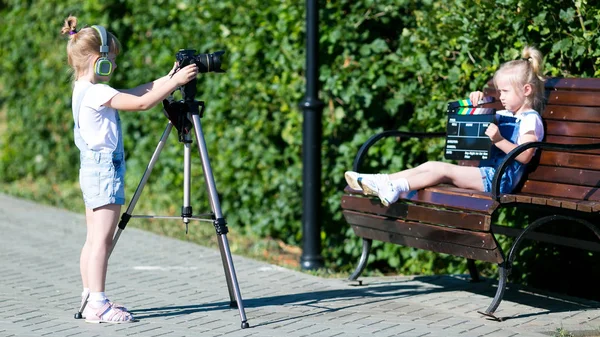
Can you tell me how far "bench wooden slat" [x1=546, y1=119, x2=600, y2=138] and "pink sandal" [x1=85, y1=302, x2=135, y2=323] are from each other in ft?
8.84

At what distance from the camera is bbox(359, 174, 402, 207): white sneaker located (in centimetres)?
562

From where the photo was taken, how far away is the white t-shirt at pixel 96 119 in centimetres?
489

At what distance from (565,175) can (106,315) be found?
8.73ft

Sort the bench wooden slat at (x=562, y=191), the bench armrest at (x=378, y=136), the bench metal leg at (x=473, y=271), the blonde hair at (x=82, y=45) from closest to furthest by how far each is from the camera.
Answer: the blonde hair at (x=82, y=45)
the bench wooden slat at (x=562, y=191)
the bench armrest at (x=378, y=136)
the bench metal leg at (x=473, y=271)

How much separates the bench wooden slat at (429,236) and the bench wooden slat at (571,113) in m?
1.04

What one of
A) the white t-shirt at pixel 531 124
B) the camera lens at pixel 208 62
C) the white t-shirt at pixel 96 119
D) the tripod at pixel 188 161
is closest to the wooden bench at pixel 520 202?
the white t-shirt at pixel 531 124

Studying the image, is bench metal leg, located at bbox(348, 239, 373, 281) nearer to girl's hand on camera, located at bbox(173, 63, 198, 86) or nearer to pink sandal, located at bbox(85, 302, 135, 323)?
pink sandal, located at bbox(85, 302, 135, 323)

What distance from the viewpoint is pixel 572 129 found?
5.70 metres

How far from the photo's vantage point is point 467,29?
6.43 metres

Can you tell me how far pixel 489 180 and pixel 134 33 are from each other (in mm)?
5341

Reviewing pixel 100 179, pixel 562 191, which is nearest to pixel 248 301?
pixel 100 179

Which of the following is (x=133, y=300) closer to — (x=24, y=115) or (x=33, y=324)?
(x=33, y=324)

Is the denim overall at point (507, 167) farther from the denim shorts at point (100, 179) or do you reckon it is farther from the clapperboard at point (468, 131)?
the denim shorts at point (100, 179)

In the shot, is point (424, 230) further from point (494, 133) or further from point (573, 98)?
point (573, 98)
